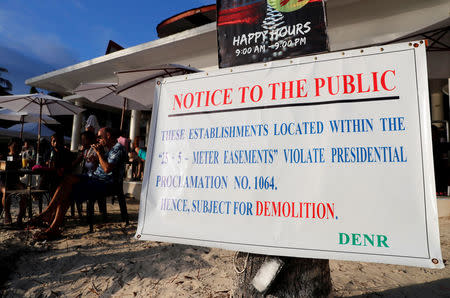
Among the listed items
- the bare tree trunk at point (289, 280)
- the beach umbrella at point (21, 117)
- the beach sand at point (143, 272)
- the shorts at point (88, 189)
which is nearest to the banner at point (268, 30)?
the bare tree trunk at point (289, 280)

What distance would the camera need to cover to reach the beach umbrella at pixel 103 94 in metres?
6.03

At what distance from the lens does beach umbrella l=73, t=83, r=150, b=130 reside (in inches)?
237

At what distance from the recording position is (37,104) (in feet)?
20.9

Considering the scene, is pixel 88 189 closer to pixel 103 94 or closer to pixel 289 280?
pixel 289 280

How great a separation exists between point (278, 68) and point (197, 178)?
0.83 meters

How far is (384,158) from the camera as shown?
4.03 ft

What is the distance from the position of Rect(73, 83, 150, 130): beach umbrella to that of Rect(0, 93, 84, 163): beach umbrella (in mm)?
483

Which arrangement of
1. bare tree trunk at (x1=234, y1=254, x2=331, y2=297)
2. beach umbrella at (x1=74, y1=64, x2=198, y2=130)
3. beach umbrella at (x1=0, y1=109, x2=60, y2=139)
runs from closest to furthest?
bare tree trunk at (x1=234, y1=254, x2=331, y2=297) → beach umbrella at (x1=74, y1=64, x2=198, y2=130) → beach umbrella at (x1=0, y1=109, x2=60, y2=139)

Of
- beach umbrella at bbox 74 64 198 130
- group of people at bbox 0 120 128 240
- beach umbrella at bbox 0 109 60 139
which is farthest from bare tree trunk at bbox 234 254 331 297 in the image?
beach umbrella at bbox 0 109 60 139

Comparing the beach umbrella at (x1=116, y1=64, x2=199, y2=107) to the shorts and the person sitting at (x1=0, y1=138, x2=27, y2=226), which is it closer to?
the shorts

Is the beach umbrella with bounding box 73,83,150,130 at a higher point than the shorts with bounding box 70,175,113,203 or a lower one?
higher

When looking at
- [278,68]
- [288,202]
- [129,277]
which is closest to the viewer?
[288,202]

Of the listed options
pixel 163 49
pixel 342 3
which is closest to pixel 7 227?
pixel 163 49

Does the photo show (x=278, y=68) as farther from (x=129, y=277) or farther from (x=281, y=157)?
(x=129, y=277)
